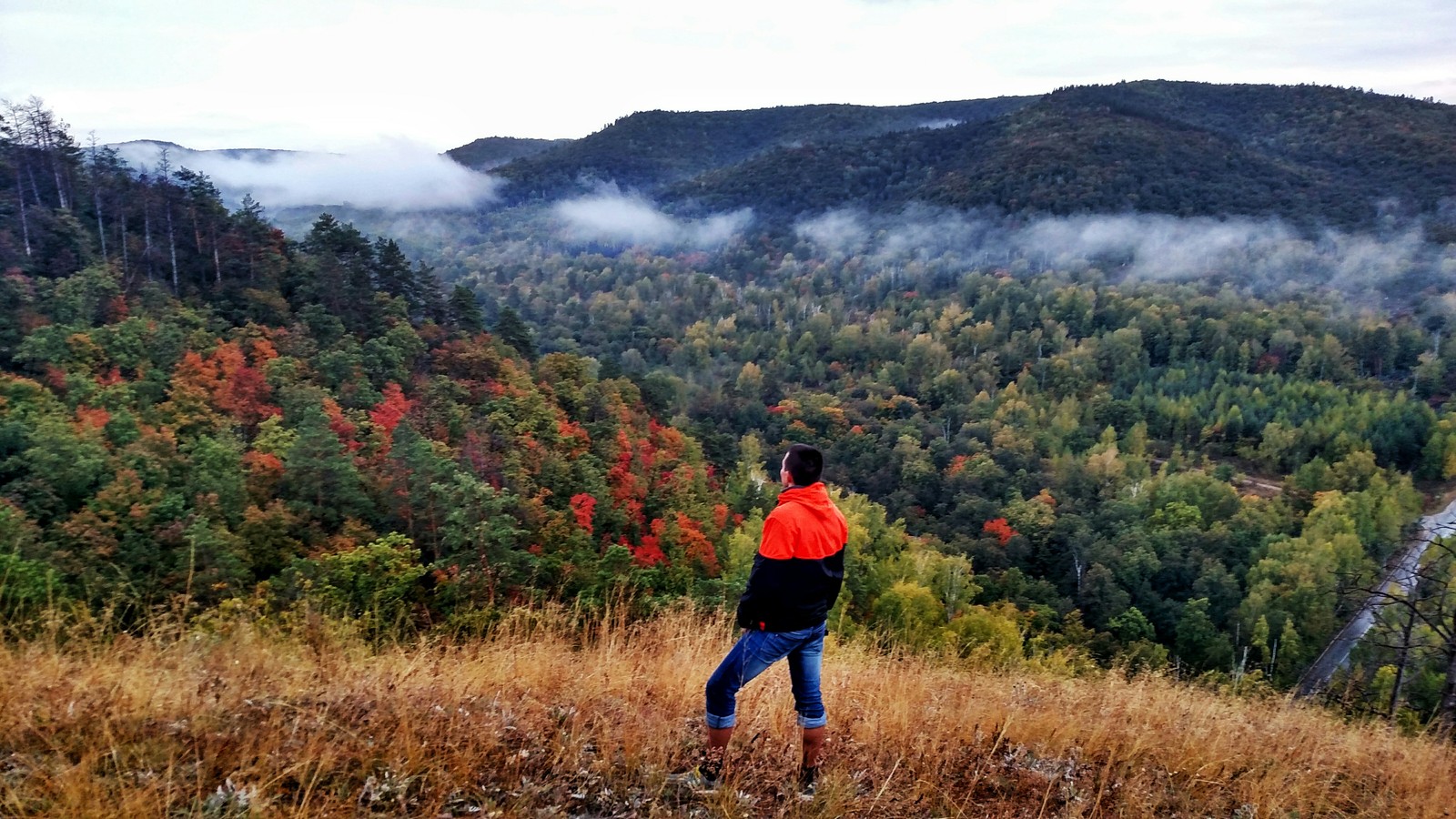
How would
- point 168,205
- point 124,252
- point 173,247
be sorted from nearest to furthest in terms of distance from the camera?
point 124,252 < point 173,247 < point 168,205

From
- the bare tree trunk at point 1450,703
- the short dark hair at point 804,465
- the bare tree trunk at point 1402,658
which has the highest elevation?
the short dark hair at point 804,465

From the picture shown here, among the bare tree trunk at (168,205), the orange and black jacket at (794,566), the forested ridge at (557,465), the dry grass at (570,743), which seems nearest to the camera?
the dry grass at (570,743)

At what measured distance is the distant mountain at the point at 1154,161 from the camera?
12425cm

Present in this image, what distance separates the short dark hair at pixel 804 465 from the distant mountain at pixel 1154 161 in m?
135

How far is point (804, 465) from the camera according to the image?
10.7 ft

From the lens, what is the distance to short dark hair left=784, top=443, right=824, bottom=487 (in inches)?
128

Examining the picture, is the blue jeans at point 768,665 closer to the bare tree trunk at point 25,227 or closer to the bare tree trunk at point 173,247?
the bare tree trunk at point 25,227

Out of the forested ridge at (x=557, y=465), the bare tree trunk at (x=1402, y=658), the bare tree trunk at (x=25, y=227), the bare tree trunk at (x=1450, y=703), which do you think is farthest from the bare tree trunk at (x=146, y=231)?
the bare tree trunk at (x=1450, y=703)

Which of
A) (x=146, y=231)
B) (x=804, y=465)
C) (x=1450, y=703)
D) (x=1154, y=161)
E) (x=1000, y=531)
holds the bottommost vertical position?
(x=1000, y=531)

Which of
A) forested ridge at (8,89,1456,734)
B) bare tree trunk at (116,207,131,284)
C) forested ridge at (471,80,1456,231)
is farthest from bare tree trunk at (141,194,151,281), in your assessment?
forested ridge at (471,80,1456,231)

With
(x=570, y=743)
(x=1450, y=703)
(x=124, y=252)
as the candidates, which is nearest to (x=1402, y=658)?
(x=1450, y=703)

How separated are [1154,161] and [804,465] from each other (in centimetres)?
15222

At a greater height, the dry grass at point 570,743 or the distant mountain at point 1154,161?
the distant mountain at point 1154,161

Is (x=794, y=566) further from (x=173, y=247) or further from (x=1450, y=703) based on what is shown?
(x=173, y=247)
